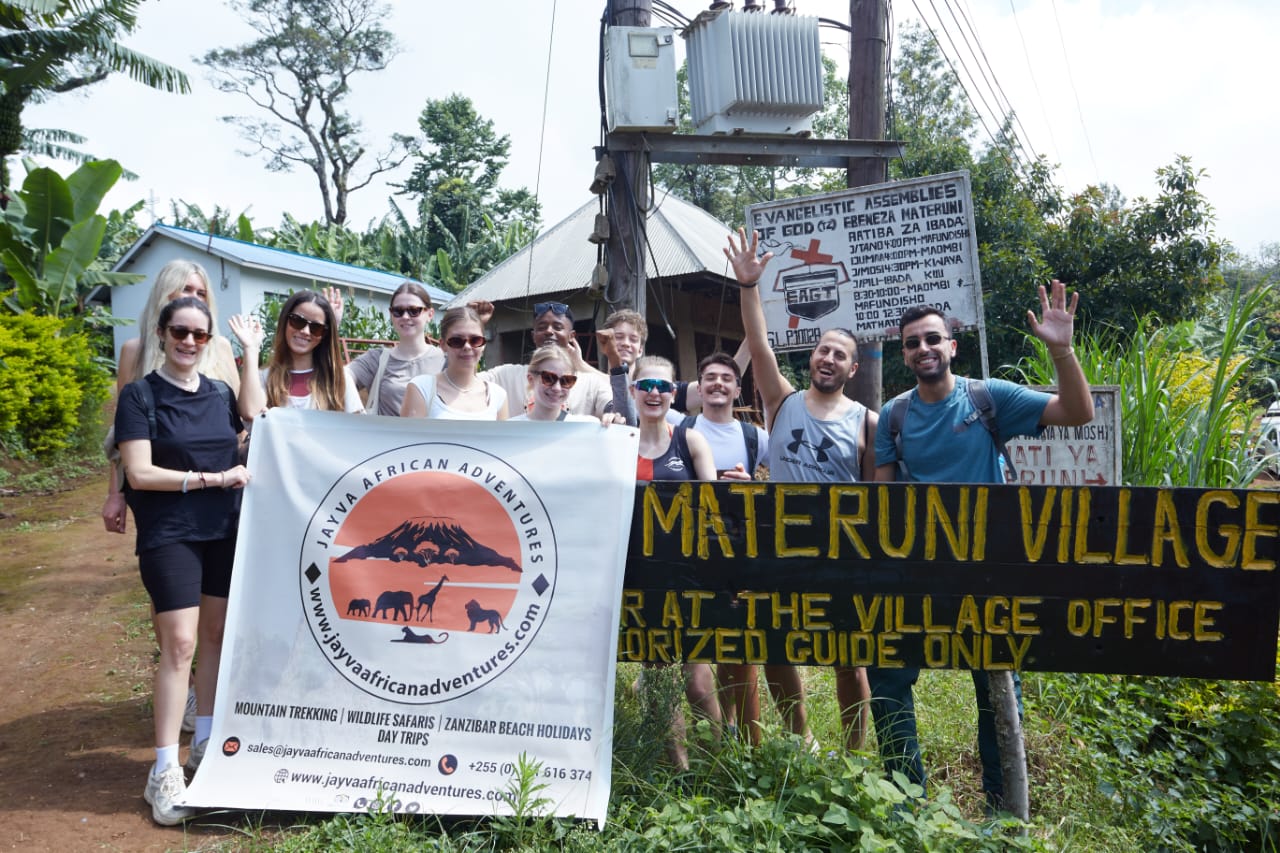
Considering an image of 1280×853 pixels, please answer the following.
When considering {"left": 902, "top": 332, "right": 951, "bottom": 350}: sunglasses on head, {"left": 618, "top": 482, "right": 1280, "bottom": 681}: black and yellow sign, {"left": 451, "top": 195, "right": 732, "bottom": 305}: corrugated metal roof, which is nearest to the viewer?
{"left": 618, "top": 482, "right": 1280, "bottom": 681}: black and yellow sign

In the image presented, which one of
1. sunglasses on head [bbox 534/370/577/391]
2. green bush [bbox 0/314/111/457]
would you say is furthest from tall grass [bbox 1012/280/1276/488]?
green bush [bbox 0/314/111/457]

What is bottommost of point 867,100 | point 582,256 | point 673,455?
point 673,455

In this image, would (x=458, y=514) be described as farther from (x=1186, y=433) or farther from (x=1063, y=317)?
(x=1186, y=433)

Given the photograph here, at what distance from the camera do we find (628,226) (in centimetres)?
643

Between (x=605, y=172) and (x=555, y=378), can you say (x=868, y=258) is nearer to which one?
(x=605, y=172)

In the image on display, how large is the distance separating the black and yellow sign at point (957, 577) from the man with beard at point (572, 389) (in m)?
1.12

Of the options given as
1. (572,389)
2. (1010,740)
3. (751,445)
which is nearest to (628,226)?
(572,389)

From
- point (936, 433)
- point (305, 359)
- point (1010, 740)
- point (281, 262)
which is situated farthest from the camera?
point (281, 262)

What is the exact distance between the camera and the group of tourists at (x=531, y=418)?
3.66 m

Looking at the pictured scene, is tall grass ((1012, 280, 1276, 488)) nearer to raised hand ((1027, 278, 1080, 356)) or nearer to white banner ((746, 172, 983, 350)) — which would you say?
white banner ((746, 172, 983, 350))

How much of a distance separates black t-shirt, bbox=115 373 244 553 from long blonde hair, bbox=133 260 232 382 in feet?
0.64

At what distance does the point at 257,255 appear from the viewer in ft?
68.9

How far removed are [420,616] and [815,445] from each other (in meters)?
1.69

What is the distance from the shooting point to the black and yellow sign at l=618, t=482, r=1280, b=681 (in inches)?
133
